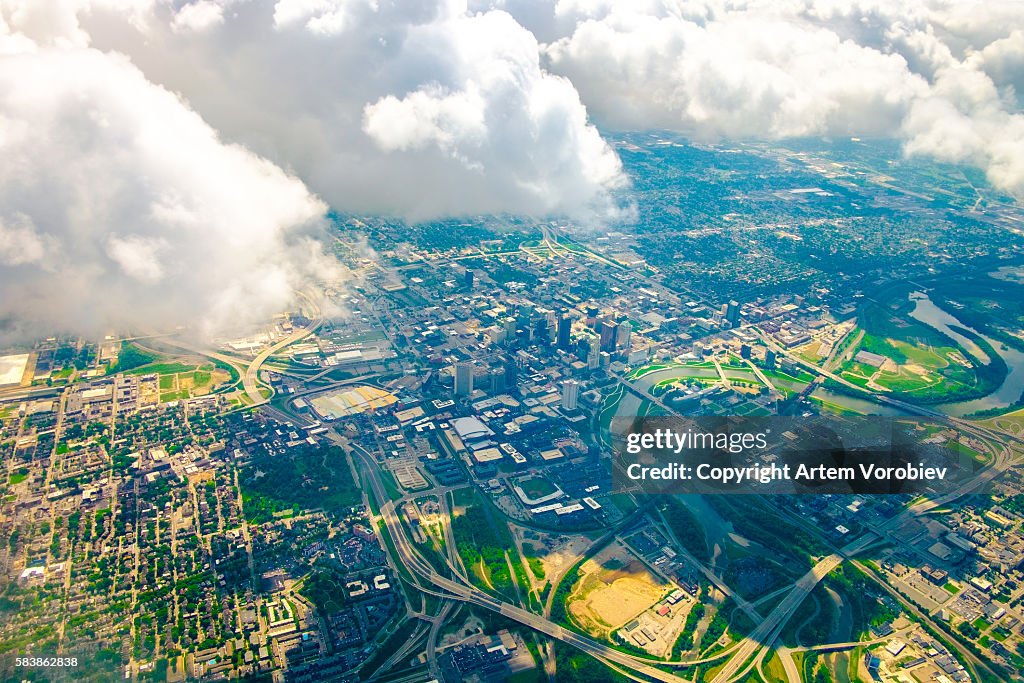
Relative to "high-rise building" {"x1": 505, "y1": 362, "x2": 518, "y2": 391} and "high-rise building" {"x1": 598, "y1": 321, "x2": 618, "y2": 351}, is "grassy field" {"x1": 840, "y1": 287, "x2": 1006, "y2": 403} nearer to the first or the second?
"high-rise building" {"x1": 598, "y1": 321, "x2": 618, "y2": 351}

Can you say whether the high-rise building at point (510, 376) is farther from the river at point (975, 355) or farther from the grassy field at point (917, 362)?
the river at point (975, 355)

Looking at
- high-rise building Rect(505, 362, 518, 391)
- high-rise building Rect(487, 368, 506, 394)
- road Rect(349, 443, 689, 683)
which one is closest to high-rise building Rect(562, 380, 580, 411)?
high-rise building Rect(505, 362, 518, 391)

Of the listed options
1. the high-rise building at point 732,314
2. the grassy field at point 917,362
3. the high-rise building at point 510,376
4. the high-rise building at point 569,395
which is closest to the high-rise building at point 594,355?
the high-rise building at point 569,395

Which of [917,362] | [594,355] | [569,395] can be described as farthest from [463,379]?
[917,362]

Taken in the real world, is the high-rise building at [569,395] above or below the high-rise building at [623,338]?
below

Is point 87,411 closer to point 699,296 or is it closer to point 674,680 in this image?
point 674,680

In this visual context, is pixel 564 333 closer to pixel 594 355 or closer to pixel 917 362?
pixel 594 355
